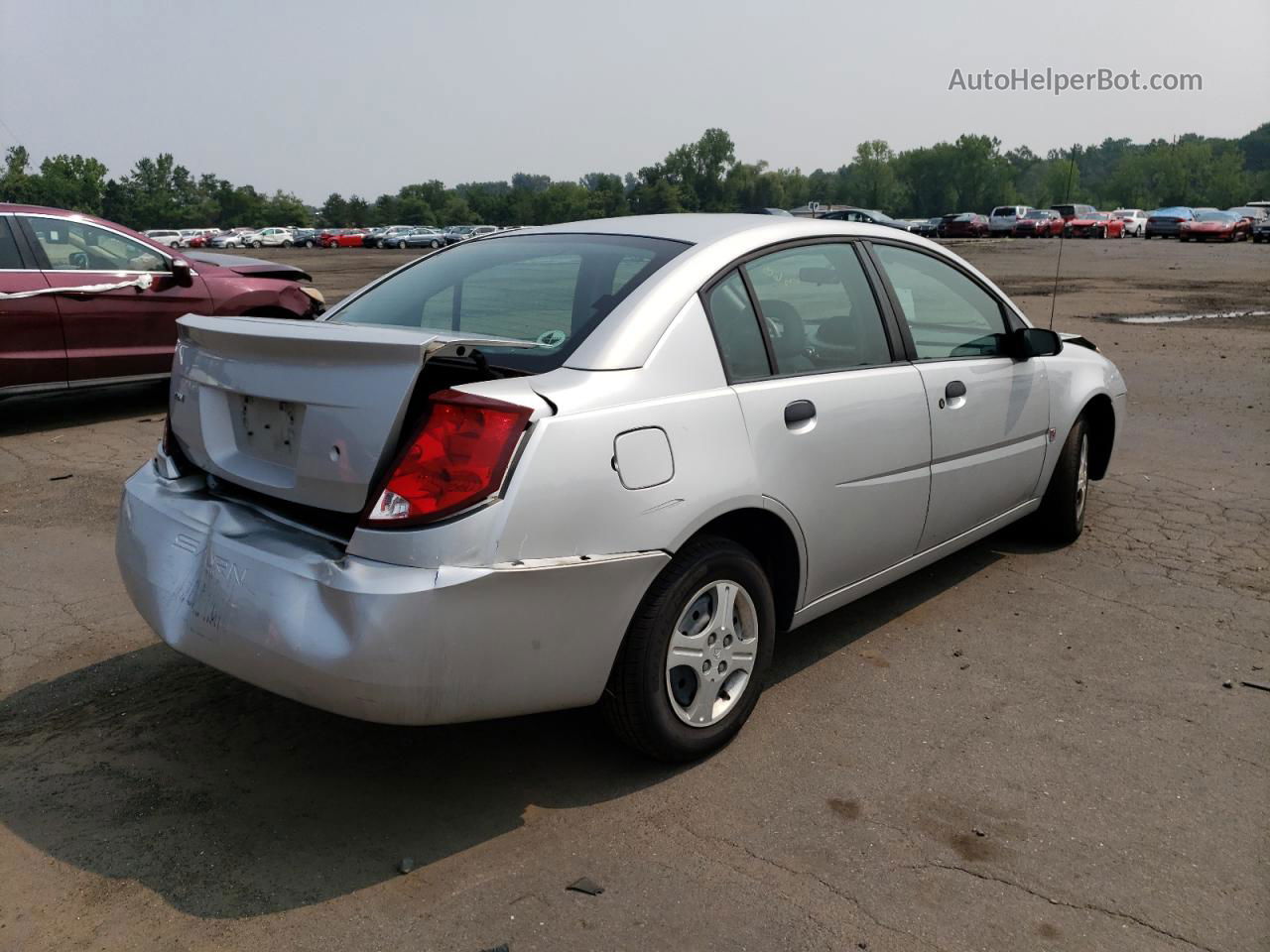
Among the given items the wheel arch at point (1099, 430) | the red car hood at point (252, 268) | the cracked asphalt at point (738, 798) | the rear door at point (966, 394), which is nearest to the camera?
the cracked asphalt at point (738, 798)

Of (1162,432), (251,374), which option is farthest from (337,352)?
(1162,432)

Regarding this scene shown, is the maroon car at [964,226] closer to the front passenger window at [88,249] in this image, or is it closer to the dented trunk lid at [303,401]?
the front passenger window at [88,249]

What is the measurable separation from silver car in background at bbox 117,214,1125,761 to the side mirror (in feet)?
1.73

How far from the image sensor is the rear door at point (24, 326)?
7918 millimetres

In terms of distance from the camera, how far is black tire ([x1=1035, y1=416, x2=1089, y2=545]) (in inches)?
198

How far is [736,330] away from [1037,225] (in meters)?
55.6

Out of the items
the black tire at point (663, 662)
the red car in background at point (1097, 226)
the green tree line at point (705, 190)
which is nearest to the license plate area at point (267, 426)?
the black tire at point (663, 662)

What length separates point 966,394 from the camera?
4180mm

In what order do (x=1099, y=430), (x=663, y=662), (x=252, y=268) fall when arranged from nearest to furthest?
1. (x=663, y=662)
2. (x=1099, y=430)
3. (x=252, y=268)

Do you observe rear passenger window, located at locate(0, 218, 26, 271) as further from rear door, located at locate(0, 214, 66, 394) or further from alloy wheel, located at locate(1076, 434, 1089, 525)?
alloy wheel, located at locate(1076, 434, 1089, 525)

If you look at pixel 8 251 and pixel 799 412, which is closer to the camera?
pixel 799 412

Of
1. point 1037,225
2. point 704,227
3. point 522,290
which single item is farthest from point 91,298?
point 1037,225

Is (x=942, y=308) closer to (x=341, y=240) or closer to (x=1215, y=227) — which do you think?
(x=1215, y=227)

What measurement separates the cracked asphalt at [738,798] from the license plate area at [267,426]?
953 millimetres
